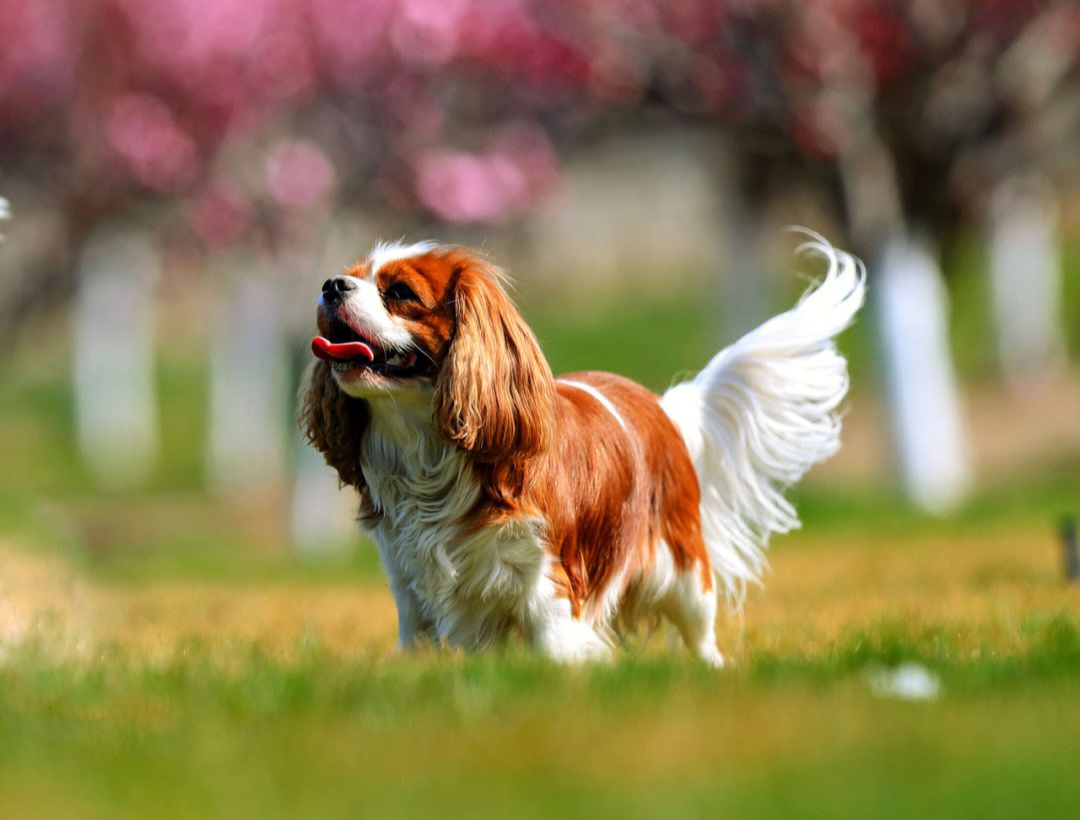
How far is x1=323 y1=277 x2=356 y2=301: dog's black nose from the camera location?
4.26 meters

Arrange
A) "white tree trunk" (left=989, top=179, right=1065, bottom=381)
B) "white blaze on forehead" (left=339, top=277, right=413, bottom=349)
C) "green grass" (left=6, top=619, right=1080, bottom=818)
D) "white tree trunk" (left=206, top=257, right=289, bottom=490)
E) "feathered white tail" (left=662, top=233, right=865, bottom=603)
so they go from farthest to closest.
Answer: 1. "white tree trunk" (left=989, top=179, right=1065, bottom=381)
2. "white tree trunk" (left=206, top=257, right=289, bottom=490)
3. "feathered white tail" (left=662, top=233, right=865, bottom=603)
4. "white blaze on forehead" (left=339, top=277, right=413, bottom=349)
5. "green grass" (left=6, top=619, right=1080, bottom=818)

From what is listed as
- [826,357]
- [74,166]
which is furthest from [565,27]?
[826,357]

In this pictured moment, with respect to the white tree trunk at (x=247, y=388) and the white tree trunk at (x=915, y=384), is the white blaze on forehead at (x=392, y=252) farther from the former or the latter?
the white tree trunk at (x=247, y=388)

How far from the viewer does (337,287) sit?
428 centimetres

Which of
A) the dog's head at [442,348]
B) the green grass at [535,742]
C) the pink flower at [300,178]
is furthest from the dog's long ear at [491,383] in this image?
the pink flower at [300,178]

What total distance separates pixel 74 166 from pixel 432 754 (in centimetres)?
1104

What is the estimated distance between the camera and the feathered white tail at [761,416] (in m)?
5.61

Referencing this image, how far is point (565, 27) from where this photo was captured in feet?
40.7

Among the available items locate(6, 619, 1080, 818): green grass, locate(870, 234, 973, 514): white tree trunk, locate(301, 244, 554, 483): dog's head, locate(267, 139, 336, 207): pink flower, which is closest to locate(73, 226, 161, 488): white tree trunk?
locate(267, 139, 336, 207): pink flower

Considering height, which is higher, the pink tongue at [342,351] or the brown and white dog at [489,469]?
the pink tongue at [342,351]

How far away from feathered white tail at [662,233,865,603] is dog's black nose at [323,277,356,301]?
1611mm

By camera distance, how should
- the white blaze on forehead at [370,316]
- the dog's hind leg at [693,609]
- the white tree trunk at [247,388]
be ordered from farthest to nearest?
the white tree trunk at [247,388] < the dog's hind leg at [693,609] < the white blaze on forehead at [370,316]

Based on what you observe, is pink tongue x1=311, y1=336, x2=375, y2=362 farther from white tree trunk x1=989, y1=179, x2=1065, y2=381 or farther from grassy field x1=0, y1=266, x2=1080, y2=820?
white tree trunk x1=989, y1=179, x2=1065, y2=381

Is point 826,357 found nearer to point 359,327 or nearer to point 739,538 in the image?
point 739,538
